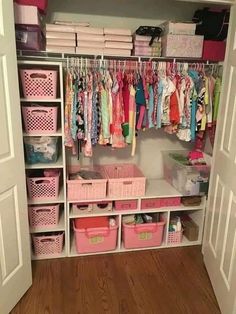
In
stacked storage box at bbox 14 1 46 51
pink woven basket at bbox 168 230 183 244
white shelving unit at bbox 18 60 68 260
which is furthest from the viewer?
pink woven basket at bbox 168 230 183 244

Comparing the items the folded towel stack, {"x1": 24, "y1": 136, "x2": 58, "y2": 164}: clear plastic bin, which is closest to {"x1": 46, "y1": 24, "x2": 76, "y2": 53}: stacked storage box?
the folded towel stack

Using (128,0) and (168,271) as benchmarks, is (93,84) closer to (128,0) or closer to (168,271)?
(128,0)

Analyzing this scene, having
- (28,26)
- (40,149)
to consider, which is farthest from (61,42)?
(40,149)

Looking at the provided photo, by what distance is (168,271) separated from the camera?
2.23m

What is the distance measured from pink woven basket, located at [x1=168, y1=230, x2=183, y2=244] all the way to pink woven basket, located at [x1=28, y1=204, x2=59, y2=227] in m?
1.04

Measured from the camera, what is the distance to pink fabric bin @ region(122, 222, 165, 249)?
2.37 m

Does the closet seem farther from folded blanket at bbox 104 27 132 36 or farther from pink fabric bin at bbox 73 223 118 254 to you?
folded blanket at bbox 104 27 132 36

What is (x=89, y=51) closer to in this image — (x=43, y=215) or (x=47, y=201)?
(x=47, y=201)

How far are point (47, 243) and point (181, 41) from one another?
1972mm

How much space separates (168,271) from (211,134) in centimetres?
124

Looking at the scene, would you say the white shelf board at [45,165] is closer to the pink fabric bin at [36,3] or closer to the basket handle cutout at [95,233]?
the basket handle cutout at [95,233]

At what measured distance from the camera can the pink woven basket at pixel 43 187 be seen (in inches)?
85.6

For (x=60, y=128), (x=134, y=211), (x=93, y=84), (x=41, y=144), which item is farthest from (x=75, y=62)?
(x=134, y=211)

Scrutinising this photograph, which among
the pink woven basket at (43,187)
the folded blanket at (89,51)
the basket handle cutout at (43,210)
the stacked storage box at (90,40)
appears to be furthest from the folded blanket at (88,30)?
the basket handle cutout at (43,210)
